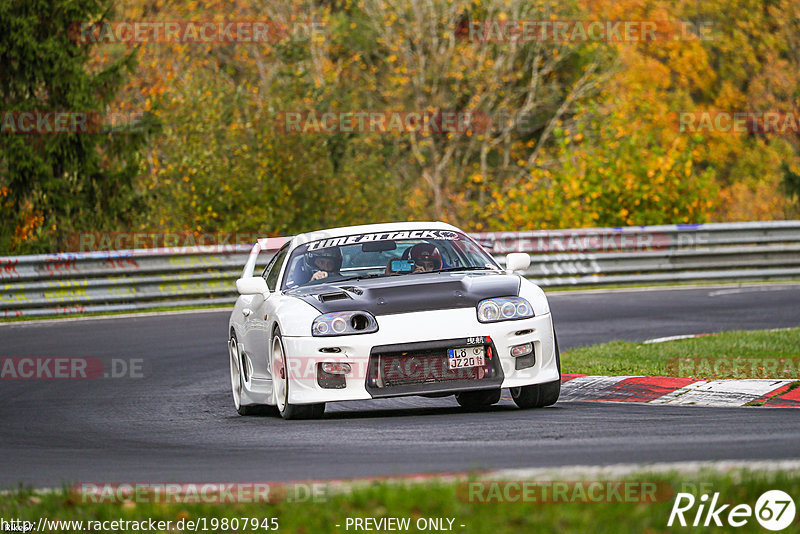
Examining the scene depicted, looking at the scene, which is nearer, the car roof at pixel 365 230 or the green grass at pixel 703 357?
the car roof at pixel 365 230

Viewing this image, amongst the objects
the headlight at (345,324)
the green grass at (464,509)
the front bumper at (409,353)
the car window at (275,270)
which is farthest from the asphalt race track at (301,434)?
the car window at (275,270)

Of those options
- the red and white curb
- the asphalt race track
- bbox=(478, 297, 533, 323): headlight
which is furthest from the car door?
the red and white curb

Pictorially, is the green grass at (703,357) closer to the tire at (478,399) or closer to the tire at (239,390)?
the tire at (478,399)

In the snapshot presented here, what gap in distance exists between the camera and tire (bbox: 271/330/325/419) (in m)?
9.36

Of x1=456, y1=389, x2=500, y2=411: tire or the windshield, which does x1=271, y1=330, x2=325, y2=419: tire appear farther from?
x1=456, y1=389, x2=500, y2=411: tire

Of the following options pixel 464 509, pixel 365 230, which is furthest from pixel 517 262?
pixel 464 509

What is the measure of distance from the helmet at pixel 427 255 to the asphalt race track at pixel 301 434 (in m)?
1.12

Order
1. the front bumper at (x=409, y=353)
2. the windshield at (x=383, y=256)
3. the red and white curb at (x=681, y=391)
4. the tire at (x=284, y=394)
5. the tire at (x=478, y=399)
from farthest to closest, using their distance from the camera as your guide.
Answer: the windshield at (x=383, y=256) → the tire at (x=478, y=399) → the red and white curb at (x=681, y=391) → the tire at (x=284, y=394) → the front bumper at (x=409, y=353)

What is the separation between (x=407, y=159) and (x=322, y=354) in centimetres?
3454

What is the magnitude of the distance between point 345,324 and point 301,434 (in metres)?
0.92

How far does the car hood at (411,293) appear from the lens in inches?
356

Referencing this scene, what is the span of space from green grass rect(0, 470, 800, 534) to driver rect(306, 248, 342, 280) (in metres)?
4.47

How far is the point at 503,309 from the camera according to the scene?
917 cm

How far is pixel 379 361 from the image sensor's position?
8953 millimetres
